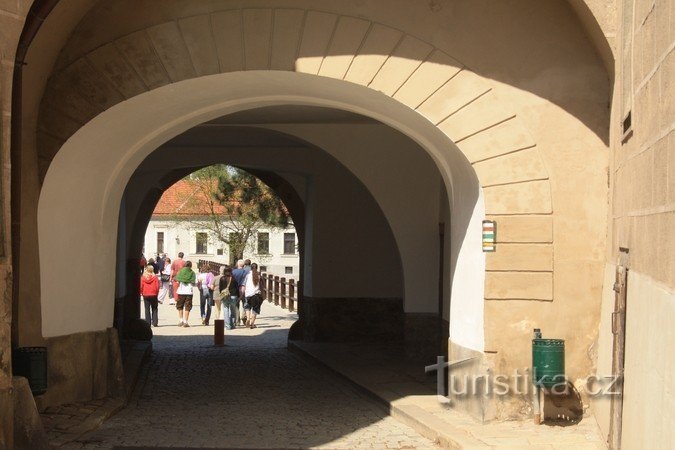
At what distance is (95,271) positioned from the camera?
1153 centimetres

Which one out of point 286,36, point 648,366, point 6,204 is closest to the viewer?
point 648,366

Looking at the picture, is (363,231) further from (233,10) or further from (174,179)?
(233,10)

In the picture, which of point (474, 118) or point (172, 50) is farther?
point (172, 50)

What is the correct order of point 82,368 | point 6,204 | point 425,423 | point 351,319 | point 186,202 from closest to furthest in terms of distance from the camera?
1. point 6,204
2. point 425,423
3. point 82,368
4. point 351,319
5. point 186,202

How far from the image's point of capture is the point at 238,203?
1284 inches

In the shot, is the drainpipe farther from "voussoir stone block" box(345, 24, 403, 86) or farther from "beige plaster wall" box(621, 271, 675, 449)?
"beige plaster wall" box(621, 271, 675, 449)

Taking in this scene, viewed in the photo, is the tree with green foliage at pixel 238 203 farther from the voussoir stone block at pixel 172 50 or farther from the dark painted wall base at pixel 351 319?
the voussoir stone block at pixel 172 50

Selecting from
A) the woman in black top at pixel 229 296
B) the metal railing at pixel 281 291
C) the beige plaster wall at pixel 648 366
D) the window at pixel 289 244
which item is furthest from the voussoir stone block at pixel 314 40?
the window at pixel 289 244

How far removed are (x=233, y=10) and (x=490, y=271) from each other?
3344mm

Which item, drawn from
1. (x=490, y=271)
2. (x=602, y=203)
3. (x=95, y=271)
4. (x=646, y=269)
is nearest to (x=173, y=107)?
(x=95, y=271)

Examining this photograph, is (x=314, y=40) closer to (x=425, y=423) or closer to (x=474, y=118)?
(x=474, y=118)

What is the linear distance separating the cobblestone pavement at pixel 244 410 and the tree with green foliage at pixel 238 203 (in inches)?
470

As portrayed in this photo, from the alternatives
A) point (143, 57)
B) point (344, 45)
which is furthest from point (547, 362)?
point (143, 57)

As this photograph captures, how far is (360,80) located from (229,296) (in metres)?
14.0
